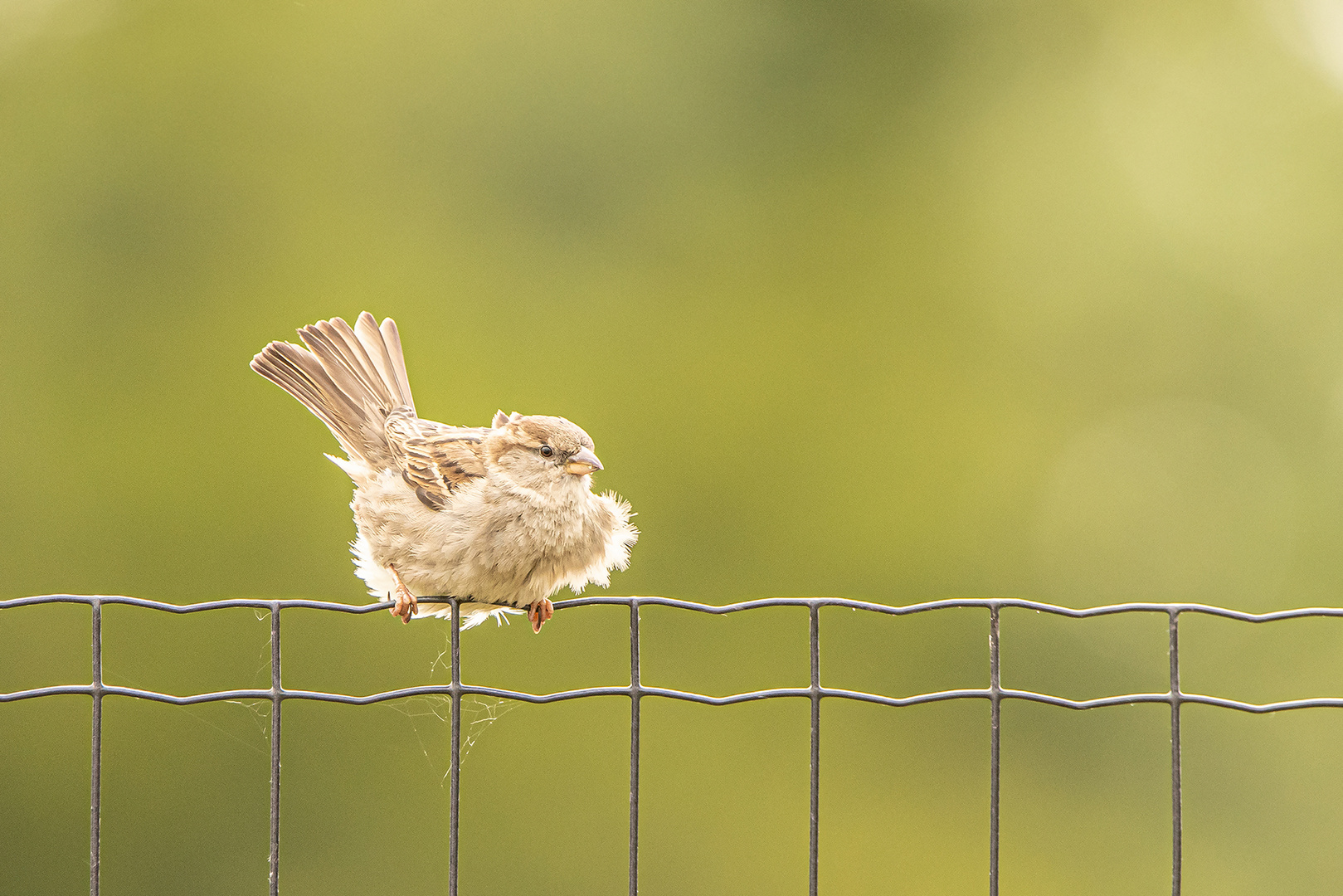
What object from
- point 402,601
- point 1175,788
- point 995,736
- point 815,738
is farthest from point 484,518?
point 1175,788

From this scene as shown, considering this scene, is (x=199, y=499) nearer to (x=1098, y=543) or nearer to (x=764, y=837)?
(x=764, y=837)

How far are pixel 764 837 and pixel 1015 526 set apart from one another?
11.7 feet

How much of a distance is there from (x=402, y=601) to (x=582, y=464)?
0.80 metres

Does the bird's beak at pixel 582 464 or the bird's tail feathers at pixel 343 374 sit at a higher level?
the bird's tail feathers at pixel 343 374

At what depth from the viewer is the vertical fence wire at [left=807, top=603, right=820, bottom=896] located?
1.97 m

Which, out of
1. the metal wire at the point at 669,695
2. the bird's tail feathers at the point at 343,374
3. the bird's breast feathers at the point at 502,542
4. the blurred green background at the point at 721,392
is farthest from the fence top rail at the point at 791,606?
the blurred green background at the point at 721,392

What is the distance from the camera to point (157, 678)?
812 cm

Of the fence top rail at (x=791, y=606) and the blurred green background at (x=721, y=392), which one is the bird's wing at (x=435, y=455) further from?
the blurred green background at (x=721, y=392)

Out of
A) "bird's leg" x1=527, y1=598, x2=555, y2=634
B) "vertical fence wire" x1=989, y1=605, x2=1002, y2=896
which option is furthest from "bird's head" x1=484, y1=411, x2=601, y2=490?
"vertical fence wire" x1=989, y1=605, x2=1002, y2=896

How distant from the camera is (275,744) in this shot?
76.4 inches

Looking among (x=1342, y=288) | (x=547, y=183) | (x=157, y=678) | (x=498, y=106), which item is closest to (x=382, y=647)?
(x=157, y=678)

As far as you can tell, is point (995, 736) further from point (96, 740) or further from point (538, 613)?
point (96, 740)

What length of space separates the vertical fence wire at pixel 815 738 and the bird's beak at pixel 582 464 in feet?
3.95

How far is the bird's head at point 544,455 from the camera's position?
3078 millimetres
